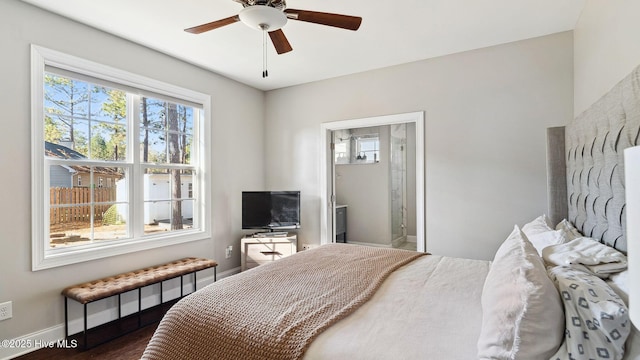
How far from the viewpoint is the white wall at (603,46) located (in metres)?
1.52

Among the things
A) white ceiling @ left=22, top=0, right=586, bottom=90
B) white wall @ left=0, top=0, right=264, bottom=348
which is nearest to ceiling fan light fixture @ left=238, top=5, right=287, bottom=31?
white ceiling @ left=22, top=0, right=586, bottom=90

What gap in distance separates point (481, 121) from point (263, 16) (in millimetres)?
2405

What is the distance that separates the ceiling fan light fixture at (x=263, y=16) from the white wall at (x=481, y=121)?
2.10 meters

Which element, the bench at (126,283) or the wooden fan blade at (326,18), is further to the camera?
the bench at (126,283)

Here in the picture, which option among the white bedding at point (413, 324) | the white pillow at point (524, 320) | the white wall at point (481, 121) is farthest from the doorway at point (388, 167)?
the white pillow at point (524, 320)

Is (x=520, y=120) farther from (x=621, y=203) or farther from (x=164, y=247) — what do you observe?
(x=164, y=247)

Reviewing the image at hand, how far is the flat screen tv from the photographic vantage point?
4.00m

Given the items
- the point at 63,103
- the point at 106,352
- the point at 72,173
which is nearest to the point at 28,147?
the point at 72,173

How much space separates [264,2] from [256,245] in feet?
9.09

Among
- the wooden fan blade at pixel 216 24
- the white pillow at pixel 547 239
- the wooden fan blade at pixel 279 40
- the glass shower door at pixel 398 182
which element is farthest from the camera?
the glass shower door at pixel 398 182

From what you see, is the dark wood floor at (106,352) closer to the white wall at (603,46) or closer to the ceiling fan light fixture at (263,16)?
the ceiling fan light fixture at (263,16)

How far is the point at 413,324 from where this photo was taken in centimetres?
125

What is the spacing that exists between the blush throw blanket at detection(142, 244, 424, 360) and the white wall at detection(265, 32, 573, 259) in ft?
5.43

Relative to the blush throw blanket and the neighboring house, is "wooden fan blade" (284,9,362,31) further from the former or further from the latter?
the neighboring house
